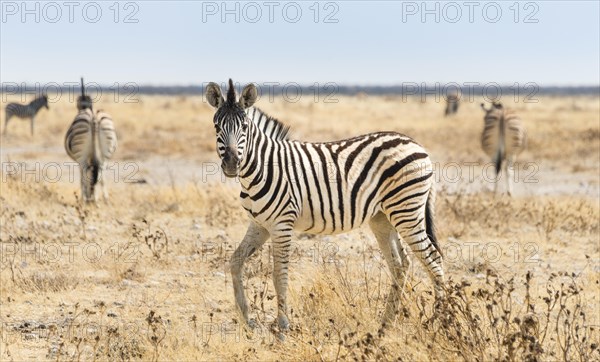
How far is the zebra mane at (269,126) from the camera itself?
680 cm

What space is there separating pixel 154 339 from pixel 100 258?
4.24 m

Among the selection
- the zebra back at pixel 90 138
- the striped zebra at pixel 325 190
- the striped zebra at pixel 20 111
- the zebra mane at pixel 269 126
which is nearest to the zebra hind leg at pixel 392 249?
the striped zebra at pixel 325 190

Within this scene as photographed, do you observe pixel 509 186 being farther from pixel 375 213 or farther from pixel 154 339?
pixel 154 339

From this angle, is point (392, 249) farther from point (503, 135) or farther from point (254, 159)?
point (503, 135)

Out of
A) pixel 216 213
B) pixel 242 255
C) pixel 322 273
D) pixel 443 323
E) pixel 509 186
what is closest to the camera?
pixel 443 323

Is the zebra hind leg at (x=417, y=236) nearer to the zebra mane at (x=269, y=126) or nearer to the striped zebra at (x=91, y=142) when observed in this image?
the zebra mane at (x=269, y=126)

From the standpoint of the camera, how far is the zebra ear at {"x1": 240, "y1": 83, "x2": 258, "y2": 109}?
6379 mm

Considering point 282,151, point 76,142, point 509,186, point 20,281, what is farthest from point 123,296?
point 509,186

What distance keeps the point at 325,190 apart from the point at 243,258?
94 cm

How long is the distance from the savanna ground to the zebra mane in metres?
1.37

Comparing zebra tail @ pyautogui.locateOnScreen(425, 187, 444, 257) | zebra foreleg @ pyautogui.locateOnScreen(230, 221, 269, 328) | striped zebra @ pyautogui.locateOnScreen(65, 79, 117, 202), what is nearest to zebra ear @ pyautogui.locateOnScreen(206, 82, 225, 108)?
zebra foreleg @ pyautogui.locateOnScreen(230, 221, 269, 328)

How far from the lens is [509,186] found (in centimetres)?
1593

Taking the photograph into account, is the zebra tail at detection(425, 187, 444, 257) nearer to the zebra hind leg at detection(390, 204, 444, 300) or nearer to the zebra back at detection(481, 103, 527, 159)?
the zebra hind leg at detection(390, 204, 444, 300)

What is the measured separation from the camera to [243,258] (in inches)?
264
